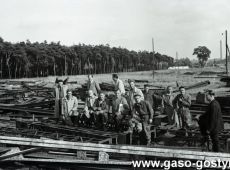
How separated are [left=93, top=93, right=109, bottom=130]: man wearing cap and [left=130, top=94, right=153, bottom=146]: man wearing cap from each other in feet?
5.16

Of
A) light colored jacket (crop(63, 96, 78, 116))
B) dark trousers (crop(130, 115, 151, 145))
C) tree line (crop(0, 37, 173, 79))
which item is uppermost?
tree line (crop(0, 37, 173, 79))

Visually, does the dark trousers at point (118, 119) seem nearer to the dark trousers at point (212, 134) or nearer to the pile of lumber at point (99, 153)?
the pile of lumber at point (99, 153)

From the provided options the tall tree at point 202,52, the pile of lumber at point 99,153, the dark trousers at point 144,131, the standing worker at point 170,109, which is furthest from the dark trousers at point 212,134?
the tall tree at point 202,52

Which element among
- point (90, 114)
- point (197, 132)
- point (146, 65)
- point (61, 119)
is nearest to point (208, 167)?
point (197, 132)

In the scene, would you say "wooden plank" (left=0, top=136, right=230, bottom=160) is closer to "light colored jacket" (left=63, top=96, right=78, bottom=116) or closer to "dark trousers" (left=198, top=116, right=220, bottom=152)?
"dark trousers" (left=198, top=116, right=220, bottom=152)

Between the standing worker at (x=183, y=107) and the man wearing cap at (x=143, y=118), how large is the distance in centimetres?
125

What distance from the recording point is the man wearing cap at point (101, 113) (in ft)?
34.7

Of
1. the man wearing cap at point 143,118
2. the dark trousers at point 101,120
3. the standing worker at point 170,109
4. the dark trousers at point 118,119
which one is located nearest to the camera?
the man wearing cap at point 143,118

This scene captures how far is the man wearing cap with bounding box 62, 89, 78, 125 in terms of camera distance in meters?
11.0

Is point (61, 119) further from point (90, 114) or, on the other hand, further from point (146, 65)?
point (146, 65)

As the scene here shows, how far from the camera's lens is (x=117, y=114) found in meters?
10.3

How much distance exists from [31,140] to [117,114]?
3.40 meters

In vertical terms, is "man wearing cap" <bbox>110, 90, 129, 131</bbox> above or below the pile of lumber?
above

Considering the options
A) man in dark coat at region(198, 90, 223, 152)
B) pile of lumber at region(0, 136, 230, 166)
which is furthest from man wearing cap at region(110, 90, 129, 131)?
man in dark coat at region(198, 90, 223, 152)
